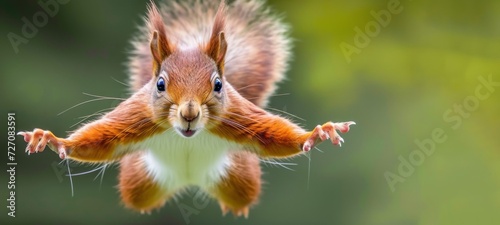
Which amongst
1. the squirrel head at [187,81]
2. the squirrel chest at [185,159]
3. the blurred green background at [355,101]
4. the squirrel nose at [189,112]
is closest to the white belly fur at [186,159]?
the squirrel chest at [185,159]

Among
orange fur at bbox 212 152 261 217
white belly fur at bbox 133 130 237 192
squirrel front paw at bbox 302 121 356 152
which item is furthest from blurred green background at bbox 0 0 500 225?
squirrel front paw at bbox 302 121 356 152

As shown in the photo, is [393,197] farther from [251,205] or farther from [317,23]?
[251,205]

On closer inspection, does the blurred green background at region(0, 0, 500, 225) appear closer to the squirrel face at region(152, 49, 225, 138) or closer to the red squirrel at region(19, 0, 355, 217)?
the red squirrel at region(19, 0, 355, 217)

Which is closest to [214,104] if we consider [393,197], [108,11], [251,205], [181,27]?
[181,27]

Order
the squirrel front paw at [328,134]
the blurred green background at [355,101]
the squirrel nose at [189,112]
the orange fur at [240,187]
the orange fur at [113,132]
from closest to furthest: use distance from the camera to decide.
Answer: the squirrel nose at [189,112]
the squirrel front paw at [328,134]
the orange fur at [113,132]
the orange fur at [240,187]
the blurred green background at [355,101]

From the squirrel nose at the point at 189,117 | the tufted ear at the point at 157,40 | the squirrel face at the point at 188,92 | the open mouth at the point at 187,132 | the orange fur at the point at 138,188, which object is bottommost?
the orange fur at the point at 138,188

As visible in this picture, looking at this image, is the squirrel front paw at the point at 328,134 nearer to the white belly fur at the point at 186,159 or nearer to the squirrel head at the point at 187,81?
the squirrel head at the point at 187,81

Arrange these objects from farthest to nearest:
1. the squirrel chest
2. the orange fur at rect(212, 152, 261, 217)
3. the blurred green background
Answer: the blurred green background, the orange fur at rect(212, 152, 261, 217), the squirrel chest

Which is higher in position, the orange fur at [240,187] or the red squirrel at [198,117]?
the red squirrel at [198,117]

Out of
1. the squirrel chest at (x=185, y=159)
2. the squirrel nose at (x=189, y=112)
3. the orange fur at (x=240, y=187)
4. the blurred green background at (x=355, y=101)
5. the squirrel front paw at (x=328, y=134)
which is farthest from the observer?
the blurred green background at (x=355, y=101)
